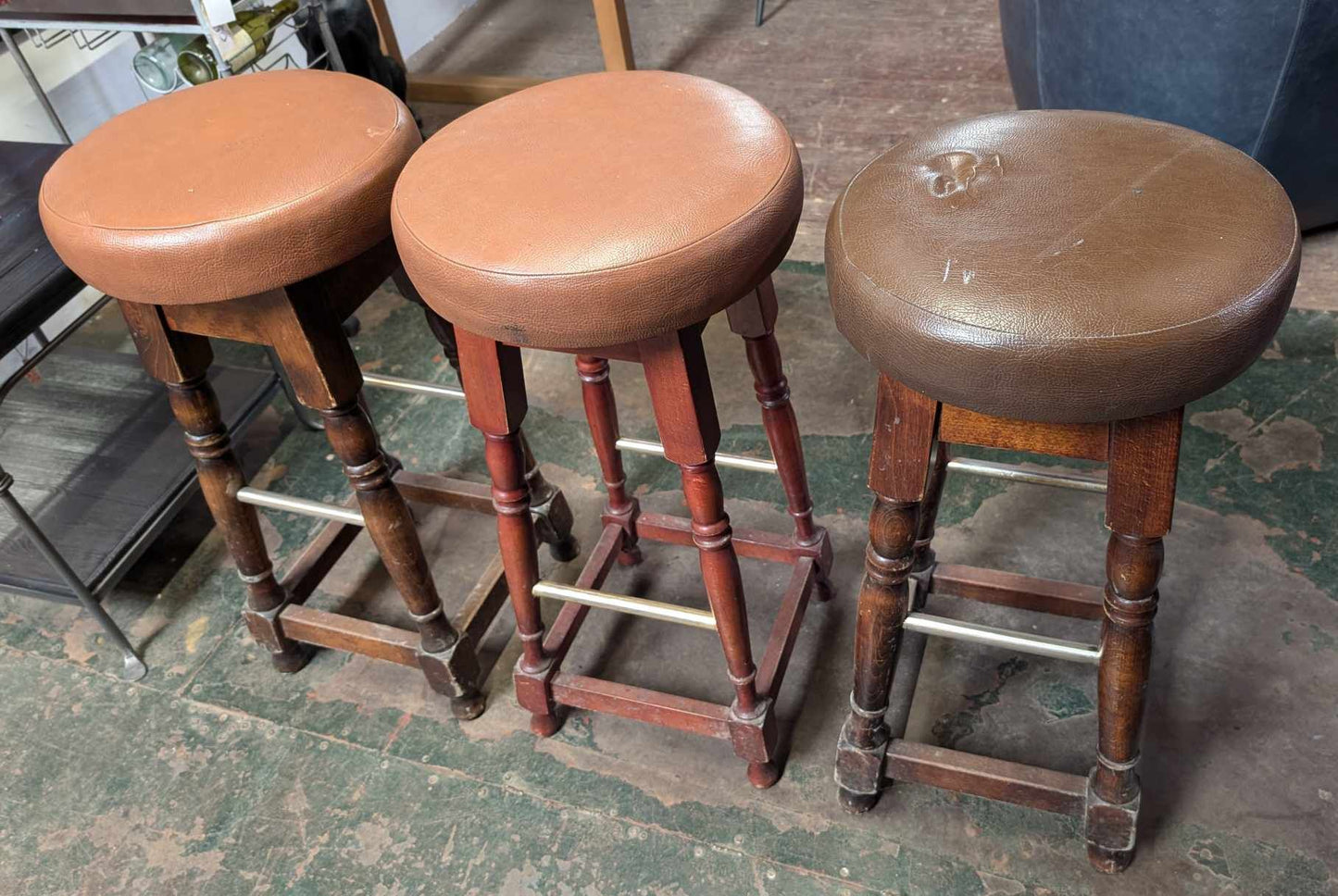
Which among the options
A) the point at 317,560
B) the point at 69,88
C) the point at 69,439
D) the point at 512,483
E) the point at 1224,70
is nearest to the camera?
the point at 512,483

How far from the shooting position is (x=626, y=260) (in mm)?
1017

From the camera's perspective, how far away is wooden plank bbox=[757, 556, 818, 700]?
1521 mm

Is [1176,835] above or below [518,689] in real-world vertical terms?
below

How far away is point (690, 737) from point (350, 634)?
0.55m

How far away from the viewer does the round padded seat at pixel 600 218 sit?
40.4 inches

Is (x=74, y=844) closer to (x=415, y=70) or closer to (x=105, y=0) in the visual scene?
(x=105, y=0)

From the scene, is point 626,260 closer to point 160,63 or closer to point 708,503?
point 708,503

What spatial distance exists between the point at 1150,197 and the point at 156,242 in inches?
39.1

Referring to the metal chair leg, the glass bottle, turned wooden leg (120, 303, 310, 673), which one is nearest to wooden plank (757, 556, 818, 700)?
turned wooden leg (120, 303, 310, 673)

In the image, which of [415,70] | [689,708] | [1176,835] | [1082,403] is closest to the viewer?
[1082,403]

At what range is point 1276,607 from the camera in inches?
64.5

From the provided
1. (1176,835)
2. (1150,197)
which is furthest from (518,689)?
(1150,197)

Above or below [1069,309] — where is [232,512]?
below

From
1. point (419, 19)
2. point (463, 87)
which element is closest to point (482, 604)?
point (463, 87)
